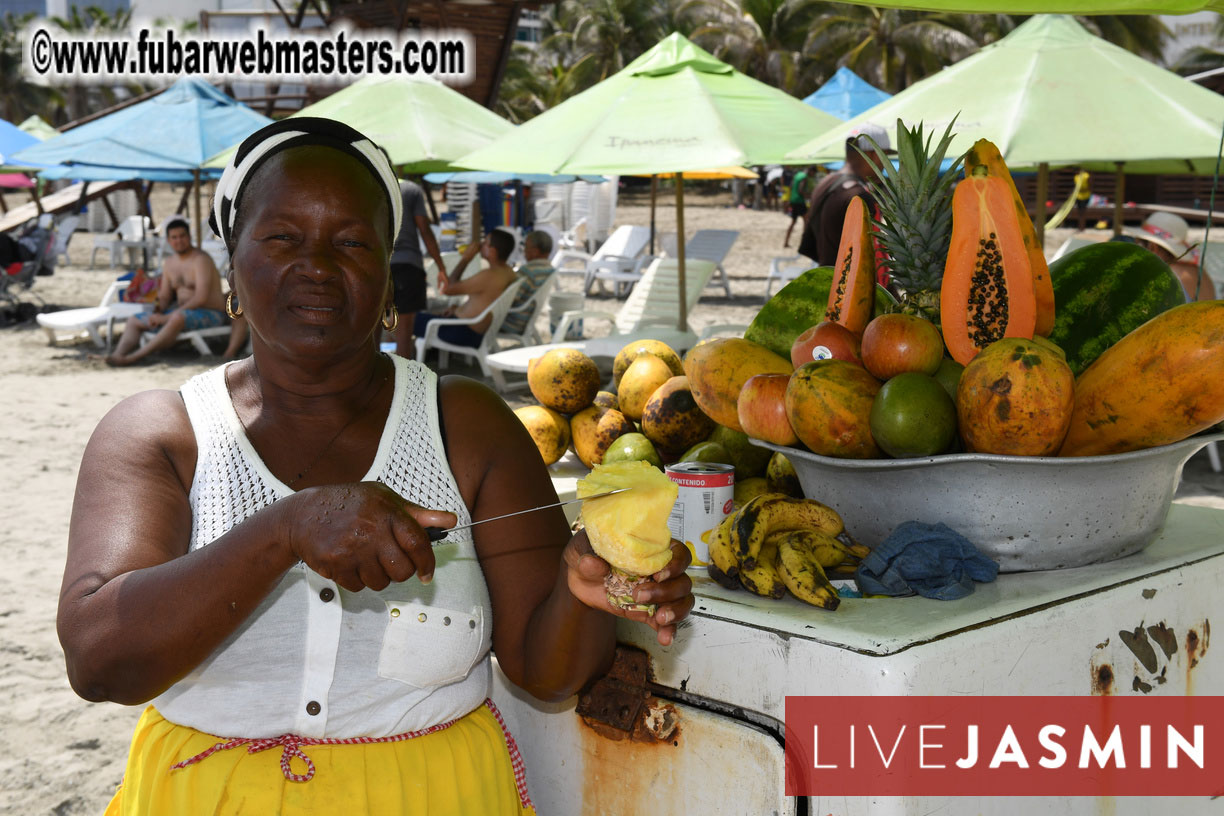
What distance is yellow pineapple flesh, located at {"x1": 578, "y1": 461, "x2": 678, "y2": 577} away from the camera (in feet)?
4.66

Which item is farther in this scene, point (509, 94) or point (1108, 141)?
point (509, 94)

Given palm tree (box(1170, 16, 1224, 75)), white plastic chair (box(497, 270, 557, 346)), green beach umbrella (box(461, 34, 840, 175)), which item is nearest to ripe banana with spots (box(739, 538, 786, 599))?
green beach umbrella (box(461, 34, 840, 175))

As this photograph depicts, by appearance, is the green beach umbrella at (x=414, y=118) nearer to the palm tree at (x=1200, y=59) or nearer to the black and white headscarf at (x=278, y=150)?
the black and white headscarf at (x=278, y=150)


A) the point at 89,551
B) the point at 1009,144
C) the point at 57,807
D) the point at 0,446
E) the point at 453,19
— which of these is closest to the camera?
the point at 89,551

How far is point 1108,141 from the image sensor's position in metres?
5.67

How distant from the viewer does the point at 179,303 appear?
468 inches

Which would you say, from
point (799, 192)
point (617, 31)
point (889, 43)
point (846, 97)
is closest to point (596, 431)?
point (846, 97)

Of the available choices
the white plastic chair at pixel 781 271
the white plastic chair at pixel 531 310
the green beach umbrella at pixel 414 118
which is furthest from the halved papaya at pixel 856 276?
the white plastic chair at pixel 781 271

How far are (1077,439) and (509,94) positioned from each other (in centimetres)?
4319

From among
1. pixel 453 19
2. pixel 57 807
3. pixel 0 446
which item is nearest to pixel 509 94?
pixel 453 19

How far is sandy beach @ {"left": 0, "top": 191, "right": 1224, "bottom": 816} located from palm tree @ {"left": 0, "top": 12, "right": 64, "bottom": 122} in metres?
46.6

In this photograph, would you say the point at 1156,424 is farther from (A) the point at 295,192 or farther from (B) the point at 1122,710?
(A) the point at 295,192

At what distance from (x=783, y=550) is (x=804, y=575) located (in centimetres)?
7

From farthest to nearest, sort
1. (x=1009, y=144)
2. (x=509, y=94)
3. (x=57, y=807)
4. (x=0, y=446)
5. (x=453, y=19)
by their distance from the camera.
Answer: (x=509, y=94) → (x=453, y=19) → (x=0, y=446) → (x=1009, y=144) → (x=57, y=807)
